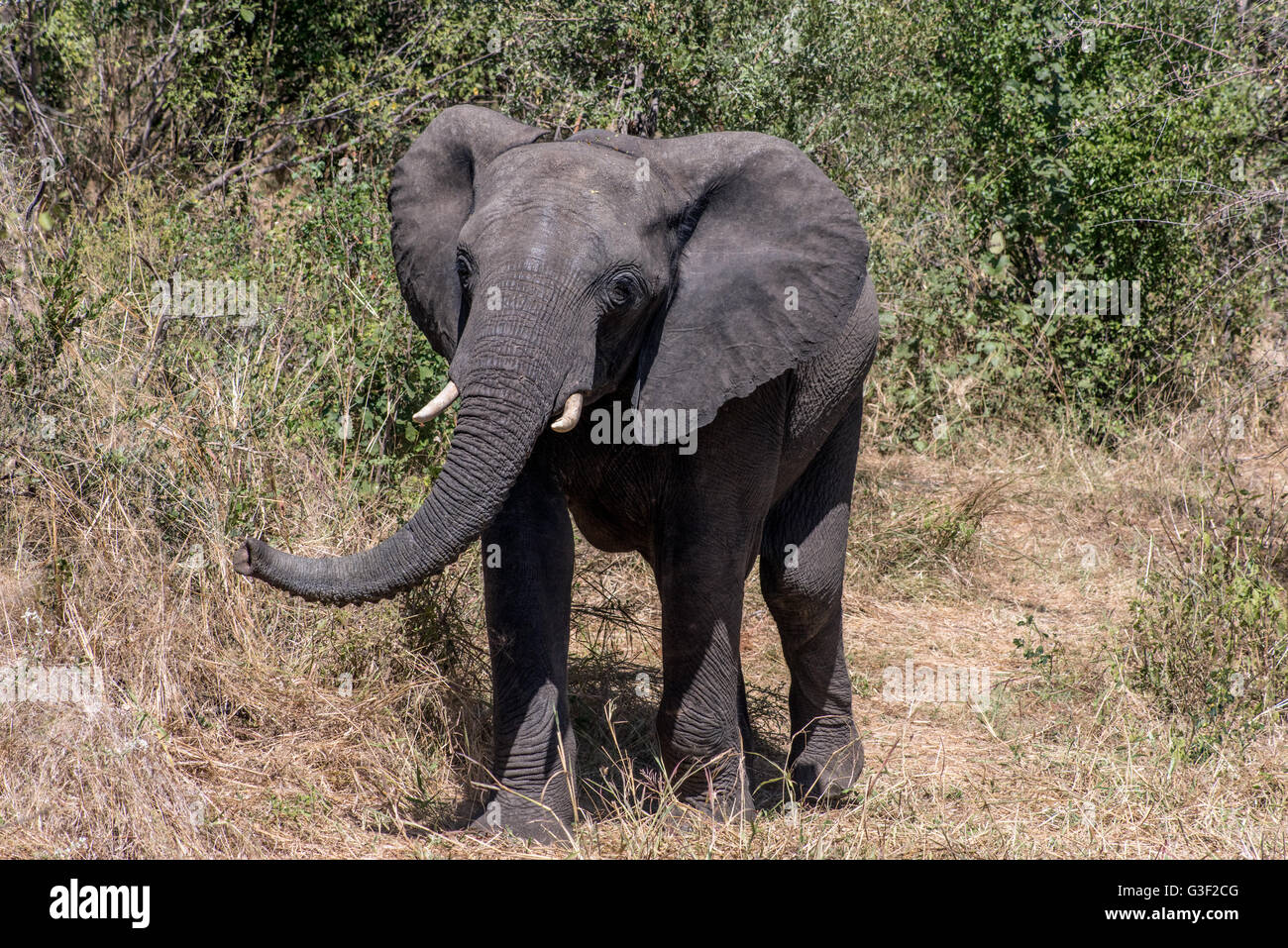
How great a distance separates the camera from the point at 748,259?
471cm

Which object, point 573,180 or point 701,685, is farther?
point 701,685

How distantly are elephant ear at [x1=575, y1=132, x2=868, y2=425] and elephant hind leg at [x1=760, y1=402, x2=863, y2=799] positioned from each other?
3.93ft

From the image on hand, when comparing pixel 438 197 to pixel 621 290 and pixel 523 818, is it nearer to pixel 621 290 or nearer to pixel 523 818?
pixel 621 290

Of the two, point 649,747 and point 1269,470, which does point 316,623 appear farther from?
point 1269,470

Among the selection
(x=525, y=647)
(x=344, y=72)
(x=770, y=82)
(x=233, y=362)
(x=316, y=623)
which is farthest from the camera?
(x=344, y=72)

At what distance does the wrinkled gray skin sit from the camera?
13.3 ft

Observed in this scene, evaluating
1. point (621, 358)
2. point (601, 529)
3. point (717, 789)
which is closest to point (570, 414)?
point (621, 358)

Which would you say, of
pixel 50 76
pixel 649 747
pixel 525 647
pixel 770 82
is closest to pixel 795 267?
pixel 525 647

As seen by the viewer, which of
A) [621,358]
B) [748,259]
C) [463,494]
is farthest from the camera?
[748,259]

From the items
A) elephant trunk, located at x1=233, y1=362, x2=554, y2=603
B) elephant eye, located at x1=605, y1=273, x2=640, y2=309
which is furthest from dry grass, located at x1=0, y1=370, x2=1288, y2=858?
elephant eye, located at x1=605, y1=273, x2=640, y2=309

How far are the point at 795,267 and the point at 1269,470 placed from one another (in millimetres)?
6250

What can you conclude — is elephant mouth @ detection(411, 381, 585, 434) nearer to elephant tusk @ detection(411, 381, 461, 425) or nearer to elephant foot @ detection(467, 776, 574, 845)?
elephant tusk @ detection(411, 381, 461, 425)

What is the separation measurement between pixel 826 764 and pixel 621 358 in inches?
91.7
